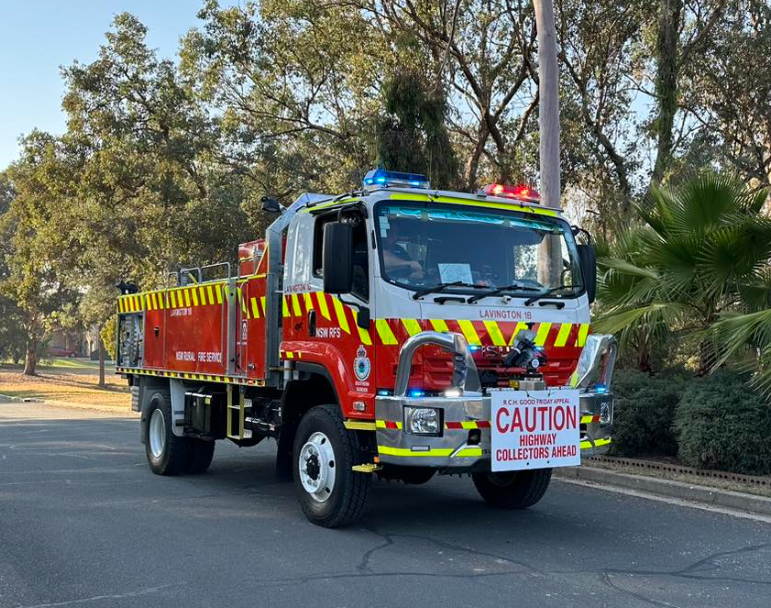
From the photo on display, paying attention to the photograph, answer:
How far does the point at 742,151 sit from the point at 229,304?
1818 cm

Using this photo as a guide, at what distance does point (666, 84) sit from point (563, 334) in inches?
375

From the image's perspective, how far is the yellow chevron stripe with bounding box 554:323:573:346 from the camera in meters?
7.09

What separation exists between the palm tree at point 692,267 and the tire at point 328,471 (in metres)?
4.25

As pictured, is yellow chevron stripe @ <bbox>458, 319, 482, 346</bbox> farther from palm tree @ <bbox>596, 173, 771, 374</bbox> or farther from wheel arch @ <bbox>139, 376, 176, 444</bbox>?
wheel arch @ <bbox>139, 376, 176, 444</bbox>

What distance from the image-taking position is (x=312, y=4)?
66.4 ft

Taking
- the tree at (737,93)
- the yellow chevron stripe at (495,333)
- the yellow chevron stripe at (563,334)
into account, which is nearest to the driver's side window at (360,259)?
the yellow chevron stripe at (495,333)

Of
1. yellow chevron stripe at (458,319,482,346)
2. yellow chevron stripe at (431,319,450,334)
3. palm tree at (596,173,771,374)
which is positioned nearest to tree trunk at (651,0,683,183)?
palm tree at (596,173,771,374)

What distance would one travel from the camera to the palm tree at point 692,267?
380 inches

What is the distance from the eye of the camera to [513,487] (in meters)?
8.18

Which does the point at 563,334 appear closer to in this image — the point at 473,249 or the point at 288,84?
the point at 473,249

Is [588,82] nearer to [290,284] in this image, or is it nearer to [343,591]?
[290,284]

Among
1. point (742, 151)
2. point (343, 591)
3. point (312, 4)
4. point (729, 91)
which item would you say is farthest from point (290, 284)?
point (742, 151)

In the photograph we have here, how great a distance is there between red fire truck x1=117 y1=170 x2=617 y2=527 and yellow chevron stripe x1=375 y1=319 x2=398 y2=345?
0.01 metres

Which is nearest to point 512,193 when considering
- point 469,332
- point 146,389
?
point 469,332
